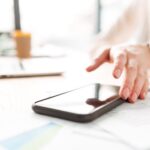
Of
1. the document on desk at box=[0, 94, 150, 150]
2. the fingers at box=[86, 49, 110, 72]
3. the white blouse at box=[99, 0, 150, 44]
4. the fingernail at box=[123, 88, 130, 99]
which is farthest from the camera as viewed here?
the white blouse at box=[99, 0, 150, 44]

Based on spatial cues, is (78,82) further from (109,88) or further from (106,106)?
(106,106)

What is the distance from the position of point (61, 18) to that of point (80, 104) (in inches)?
72.1

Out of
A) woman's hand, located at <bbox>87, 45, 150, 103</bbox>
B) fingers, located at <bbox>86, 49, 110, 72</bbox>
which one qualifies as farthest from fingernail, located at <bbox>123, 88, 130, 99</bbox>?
fingers, located at <bbox>86, 49, 110, 72</bbox>

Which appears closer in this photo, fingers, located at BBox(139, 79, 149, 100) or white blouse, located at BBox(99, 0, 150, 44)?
fingers, located at BBox(139, 79, 149, 100)

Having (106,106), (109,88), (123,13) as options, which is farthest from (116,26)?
(106,106)

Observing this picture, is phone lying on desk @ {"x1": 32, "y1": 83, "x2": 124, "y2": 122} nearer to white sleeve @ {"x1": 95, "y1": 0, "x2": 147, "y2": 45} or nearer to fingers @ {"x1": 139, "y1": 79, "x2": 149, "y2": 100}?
fingers @ {"x1": 139, "y1": 79, "x2": 149, "y2": 100}

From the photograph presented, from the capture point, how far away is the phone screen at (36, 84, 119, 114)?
0.42 m

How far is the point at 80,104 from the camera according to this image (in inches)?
17.3

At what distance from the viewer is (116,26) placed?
135 cm

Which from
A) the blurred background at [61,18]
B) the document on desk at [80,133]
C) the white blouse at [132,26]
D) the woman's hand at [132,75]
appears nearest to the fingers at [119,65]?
the woman's hand at [132,75]

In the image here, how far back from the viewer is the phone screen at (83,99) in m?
0.42

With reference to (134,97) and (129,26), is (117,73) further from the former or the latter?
(129,26)

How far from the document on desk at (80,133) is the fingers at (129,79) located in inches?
2.8

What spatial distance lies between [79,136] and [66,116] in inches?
2.2
